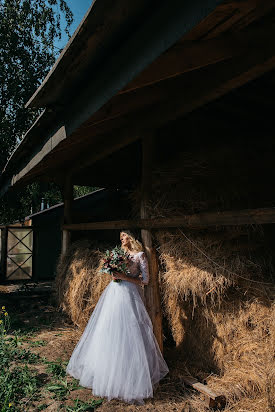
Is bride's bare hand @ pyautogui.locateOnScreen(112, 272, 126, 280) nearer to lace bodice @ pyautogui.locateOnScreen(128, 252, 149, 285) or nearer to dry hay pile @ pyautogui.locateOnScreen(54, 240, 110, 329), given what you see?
lace bodice @ pyautogui.locateOnScreen(128, 252, 149, 285)

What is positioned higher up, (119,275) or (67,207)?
(67,207)

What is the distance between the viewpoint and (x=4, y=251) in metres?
10.8

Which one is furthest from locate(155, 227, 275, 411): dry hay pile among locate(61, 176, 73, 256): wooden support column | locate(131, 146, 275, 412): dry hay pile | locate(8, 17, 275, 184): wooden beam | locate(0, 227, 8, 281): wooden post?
locate(0, 227, 8, 281): wooden post

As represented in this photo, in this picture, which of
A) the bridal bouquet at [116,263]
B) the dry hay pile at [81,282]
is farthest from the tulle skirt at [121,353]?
the dry hay pile at [81,282]

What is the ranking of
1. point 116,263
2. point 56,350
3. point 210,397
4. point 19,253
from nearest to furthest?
point 210,397 → point 116,263 → point 56,350 → point 19,253

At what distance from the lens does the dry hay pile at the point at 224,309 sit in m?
2.54

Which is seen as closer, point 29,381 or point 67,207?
point 29,381

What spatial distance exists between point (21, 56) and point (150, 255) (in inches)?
293

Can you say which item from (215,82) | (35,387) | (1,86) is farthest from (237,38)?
(1,86)

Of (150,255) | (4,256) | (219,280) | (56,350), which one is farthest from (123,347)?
(4,256)

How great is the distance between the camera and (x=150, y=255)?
3.40m

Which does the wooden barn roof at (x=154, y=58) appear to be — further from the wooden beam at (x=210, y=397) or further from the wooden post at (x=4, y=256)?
the wooden post at (x=4, y=256)

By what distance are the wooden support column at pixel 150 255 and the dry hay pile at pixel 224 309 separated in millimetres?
126

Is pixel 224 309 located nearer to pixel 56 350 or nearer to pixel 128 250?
pixel 128 250
